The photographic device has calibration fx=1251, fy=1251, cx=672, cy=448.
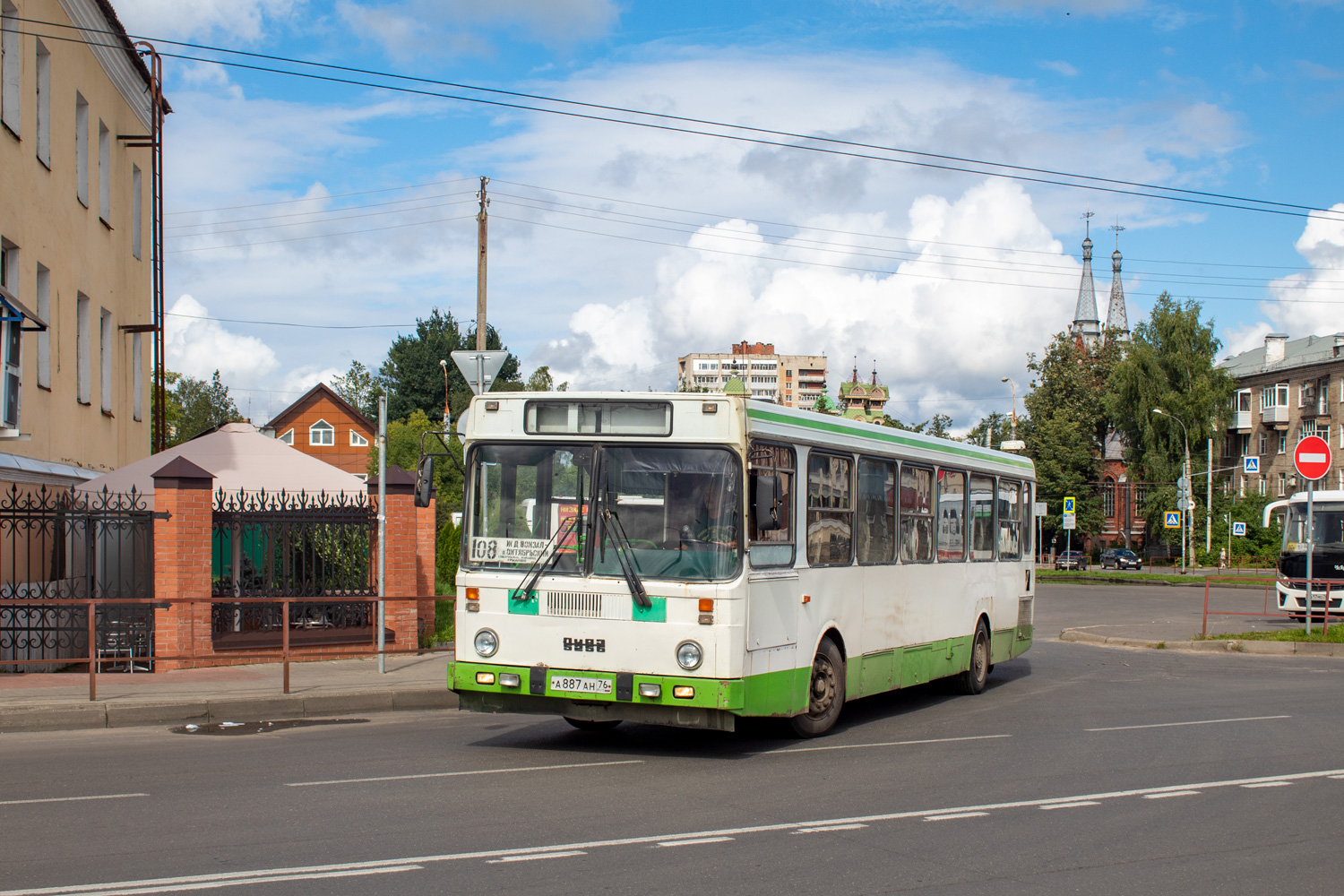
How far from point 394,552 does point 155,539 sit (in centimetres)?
330

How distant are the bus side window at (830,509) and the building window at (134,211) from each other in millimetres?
19497

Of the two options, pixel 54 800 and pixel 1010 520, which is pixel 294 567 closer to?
pixel 54 800

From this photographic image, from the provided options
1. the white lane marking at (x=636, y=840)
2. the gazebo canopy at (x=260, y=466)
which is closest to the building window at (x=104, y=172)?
the gazebo canopy at (x=260, y=466)

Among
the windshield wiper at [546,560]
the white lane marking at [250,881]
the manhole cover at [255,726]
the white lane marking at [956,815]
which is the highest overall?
the windshield wiper at [546,560]

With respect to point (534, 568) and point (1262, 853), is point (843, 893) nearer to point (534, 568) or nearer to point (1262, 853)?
point (1262, 853)

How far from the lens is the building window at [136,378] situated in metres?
25.5

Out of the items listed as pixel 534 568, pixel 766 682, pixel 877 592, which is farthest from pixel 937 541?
pixel 534 568

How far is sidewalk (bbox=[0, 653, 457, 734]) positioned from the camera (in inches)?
452

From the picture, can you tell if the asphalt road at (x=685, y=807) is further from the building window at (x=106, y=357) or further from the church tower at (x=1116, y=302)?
the church tower at (x=1116, y=302)

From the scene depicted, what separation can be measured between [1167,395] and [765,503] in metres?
71.4

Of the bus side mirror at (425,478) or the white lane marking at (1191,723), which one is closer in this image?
the bus side mirror at (425,478)

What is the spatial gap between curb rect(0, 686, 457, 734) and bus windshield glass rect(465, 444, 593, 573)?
3.65 meters

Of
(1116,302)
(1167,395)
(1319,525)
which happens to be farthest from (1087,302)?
(1319,525)

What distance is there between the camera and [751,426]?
9.38m
